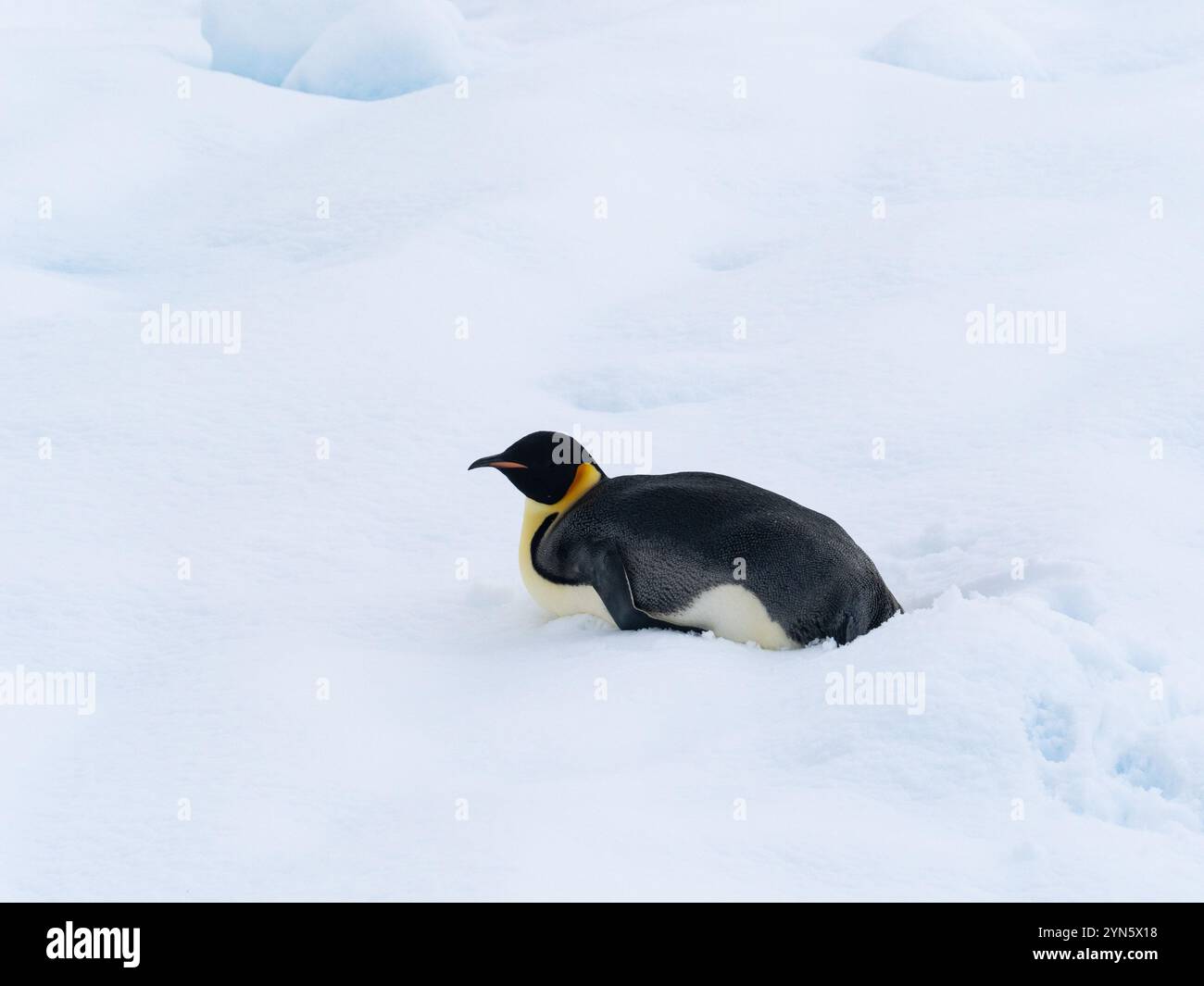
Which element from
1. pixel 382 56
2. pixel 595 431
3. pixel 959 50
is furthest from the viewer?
pixel 382 56

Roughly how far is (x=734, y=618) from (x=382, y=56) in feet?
22.3

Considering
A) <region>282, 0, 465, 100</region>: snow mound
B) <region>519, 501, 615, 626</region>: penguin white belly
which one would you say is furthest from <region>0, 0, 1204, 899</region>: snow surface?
<region>282, 0, 465, 100</region>: snow mound

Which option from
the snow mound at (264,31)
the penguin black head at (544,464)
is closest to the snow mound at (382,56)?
the snow mound at (264,31)

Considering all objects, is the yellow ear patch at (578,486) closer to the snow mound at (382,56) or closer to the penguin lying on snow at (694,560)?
the penguin lying on snow at (694,560)

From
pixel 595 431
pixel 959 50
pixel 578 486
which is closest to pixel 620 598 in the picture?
pixel 578 486

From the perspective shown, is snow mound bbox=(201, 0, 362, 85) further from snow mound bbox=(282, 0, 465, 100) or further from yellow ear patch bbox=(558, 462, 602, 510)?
yellow ear patch bbox=(558, 462, 602, 510)

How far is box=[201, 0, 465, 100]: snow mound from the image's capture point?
8.95 m

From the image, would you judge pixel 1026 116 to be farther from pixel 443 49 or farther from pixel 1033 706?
pixel 1033 706

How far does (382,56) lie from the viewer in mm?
8961

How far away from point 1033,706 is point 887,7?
334 inches

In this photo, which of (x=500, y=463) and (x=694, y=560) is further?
(x=500, y=463)

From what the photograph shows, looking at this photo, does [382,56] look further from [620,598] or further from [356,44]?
[620,598]

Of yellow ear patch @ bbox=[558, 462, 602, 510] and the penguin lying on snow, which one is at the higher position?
yellow ear patch @ bbox=[558, 462, 602, 510]

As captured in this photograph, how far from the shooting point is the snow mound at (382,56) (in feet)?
29.3
